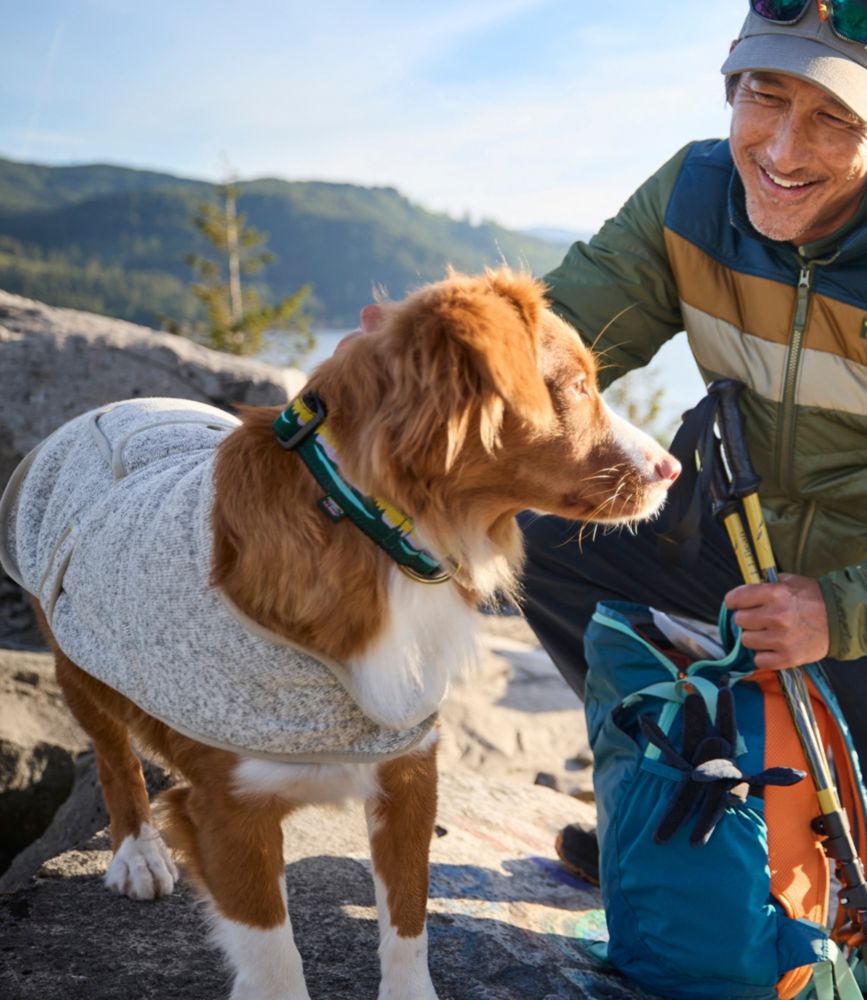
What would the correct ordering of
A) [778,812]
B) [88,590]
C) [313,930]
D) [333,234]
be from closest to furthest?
[88,590], [778,812], [313,930], [333,234]

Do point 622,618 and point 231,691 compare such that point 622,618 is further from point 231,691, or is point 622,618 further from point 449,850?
point 231,691

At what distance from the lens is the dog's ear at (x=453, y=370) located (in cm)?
206

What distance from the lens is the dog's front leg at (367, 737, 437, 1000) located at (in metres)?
2.53

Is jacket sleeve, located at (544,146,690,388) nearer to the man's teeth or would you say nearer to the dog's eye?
the man's teeth

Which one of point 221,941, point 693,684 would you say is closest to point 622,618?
point 693,684

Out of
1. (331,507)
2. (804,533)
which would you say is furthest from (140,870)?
(804,533)

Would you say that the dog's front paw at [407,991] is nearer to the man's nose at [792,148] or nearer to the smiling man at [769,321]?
the smiling man at [769,321]

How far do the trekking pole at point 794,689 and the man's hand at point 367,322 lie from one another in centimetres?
122

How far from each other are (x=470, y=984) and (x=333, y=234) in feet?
520

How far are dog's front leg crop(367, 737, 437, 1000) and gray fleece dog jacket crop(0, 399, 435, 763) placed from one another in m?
0.14

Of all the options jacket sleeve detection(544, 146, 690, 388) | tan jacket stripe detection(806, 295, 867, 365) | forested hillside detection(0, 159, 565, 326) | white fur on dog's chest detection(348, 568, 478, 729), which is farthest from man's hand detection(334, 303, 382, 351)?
forested hillside detection(0, 159, 565, 326)

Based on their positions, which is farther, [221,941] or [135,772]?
[135,772]

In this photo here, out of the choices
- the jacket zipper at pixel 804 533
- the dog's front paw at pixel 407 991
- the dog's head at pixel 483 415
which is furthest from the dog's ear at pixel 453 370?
the jacket zipper at pixel 804 533

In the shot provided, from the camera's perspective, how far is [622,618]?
3.24m
